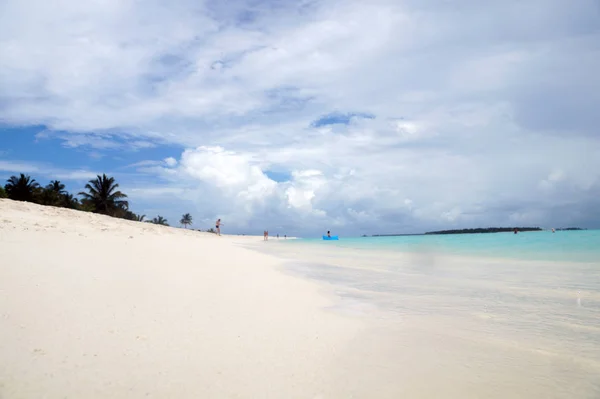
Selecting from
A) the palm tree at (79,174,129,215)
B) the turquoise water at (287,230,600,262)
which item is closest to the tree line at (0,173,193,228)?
the palm tree at (79,174,129,215)

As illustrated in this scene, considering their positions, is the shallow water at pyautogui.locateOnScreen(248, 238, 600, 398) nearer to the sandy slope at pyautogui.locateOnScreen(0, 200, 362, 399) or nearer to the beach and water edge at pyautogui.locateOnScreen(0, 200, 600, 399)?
the beach and water edge at pyautogui.locateOnScreen(0, 200, 600, 399)

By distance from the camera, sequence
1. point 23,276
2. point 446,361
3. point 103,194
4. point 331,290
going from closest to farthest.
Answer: point 446,361
point 23,276
point 331,290
point 103,194

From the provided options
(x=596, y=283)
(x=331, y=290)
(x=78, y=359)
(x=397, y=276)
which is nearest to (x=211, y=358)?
(x=78, y=359)

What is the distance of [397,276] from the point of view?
13.5 metres

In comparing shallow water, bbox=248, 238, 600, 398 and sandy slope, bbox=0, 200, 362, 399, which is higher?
sandy slope, bbox=0, 200, 362, 399

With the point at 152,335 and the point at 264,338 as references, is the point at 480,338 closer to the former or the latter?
the point at 264,338

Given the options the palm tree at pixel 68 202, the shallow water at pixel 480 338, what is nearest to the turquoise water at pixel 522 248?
the shallow water at pixel 480 338

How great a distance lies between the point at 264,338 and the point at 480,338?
3.51 meters

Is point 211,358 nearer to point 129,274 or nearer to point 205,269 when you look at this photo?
point 129,274

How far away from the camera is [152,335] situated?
15.3 ft

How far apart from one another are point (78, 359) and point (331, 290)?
706 centimetres

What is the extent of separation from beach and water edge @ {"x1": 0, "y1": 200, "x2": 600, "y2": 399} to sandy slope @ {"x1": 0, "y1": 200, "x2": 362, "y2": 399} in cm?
2

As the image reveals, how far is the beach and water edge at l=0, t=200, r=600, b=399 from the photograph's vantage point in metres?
3.63

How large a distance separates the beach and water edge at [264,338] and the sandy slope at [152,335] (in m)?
0.02
